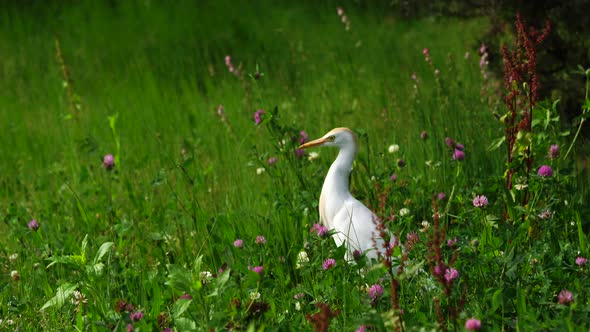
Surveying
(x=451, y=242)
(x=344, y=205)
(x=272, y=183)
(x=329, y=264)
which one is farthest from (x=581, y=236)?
(x=272, y=183)

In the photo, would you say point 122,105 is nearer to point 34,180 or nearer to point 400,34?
point 34,180

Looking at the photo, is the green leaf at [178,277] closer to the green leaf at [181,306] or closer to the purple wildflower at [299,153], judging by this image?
the green leaf at [181,306]

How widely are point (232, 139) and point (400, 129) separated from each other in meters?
1.24

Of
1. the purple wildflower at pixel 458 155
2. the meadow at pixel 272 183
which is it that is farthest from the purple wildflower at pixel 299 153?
the purple wildflower at pixel 458 155

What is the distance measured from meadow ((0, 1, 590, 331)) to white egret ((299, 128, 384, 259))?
0.38 ft

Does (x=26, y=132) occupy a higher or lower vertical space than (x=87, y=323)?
lower

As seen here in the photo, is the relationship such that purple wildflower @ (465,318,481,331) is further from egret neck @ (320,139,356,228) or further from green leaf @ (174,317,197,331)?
egret neck @ (320,139,356,228)

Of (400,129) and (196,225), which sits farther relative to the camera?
(400,129)

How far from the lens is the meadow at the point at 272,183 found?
2.39 meters

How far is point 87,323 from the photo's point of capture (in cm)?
269

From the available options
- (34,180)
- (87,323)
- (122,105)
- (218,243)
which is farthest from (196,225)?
(122,105)

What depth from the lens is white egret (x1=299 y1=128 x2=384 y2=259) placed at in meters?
2.87

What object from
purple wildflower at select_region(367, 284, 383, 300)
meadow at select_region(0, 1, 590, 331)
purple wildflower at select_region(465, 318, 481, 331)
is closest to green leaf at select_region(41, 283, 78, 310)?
meadow at select_region(0, 1, 590, 331)

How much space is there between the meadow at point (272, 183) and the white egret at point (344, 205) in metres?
0.11
